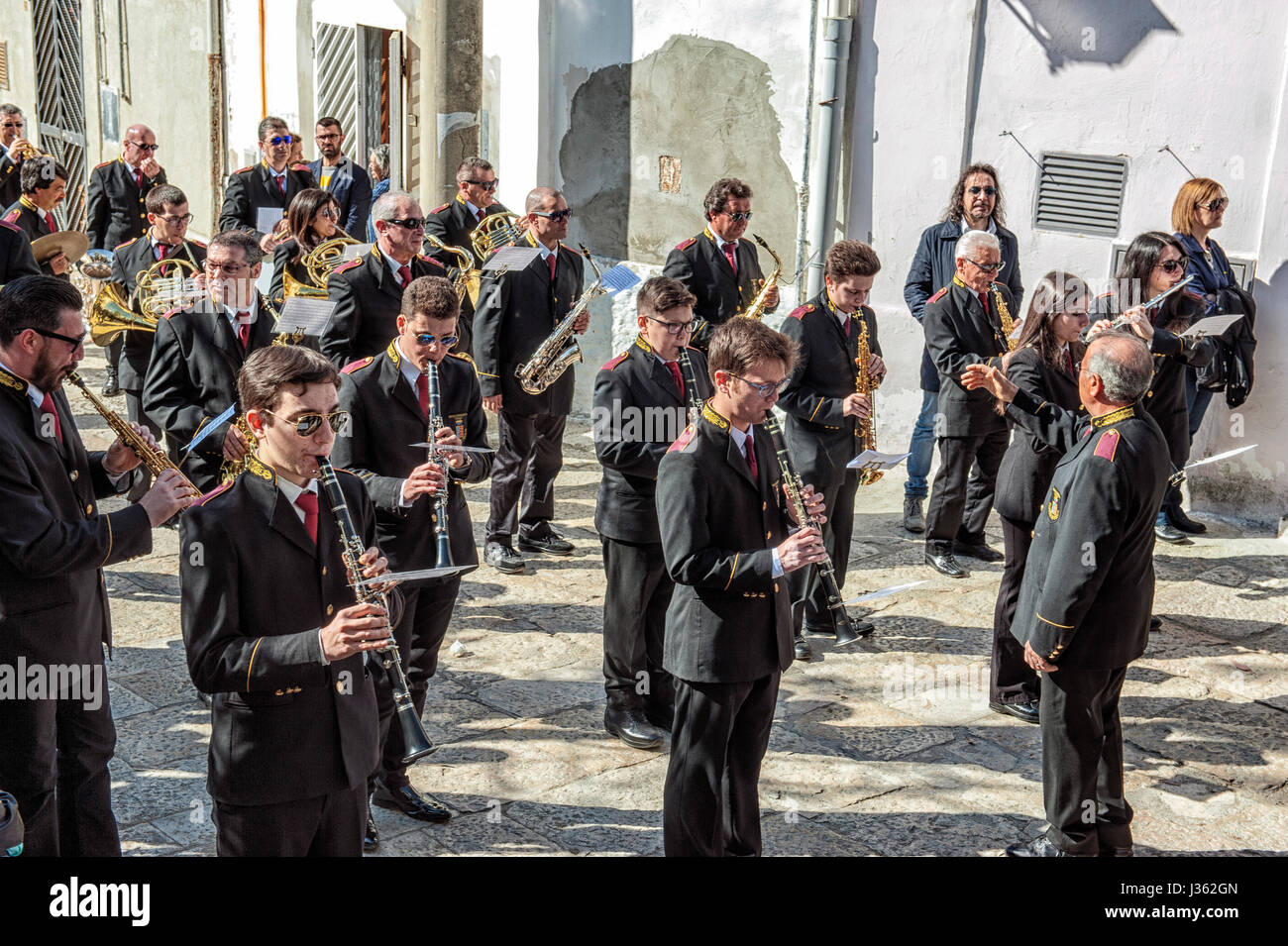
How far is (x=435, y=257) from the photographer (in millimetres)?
10164

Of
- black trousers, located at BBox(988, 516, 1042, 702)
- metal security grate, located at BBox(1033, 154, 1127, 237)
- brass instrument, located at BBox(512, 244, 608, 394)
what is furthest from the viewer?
metal security grate, located at BBox(1033, 154, 1127, 237)

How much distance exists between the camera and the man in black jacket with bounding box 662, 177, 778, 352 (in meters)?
9.10

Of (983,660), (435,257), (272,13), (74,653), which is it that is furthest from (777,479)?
(272,13)

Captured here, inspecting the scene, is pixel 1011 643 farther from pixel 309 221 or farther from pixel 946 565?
pixel 309 221

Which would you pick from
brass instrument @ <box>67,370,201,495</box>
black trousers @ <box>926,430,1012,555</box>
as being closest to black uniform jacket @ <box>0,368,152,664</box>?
brass instrument @ <box>67,370,201,495</box>

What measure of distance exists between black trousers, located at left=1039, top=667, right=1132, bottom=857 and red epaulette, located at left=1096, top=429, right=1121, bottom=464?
0.81 meters

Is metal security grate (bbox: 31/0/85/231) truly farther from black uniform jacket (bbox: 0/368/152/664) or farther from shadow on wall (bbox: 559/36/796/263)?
black uniform jacket (bbox: 0/368/152/664)

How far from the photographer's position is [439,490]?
5.46m

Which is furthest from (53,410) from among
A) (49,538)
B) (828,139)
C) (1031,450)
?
(828,139)

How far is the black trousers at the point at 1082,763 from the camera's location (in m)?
5.23

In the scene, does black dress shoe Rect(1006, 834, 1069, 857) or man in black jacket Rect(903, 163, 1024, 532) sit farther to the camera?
man in black jacket Rect(903, 163, 1024, 532)
